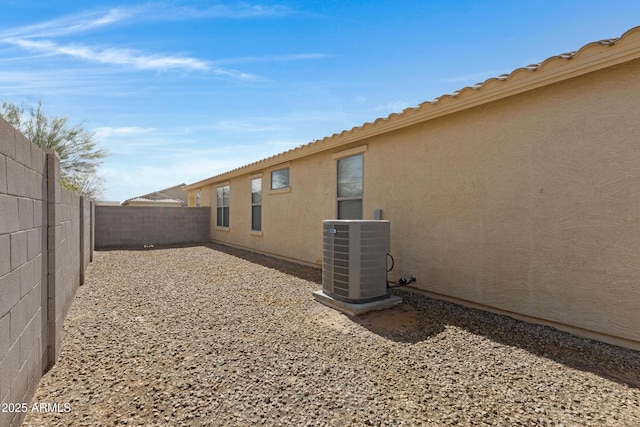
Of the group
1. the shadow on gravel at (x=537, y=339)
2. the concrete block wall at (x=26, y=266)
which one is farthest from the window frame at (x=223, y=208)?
the concrete block wall at (x=26, y=266)

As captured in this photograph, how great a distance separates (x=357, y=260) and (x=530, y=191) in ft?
7.10

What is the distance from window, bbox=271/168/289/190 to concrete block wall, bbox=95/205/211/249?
6.54m

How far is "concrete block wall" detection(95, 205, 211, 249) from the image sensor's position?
12.7 m

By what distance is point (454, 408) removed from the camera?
2.10 meters

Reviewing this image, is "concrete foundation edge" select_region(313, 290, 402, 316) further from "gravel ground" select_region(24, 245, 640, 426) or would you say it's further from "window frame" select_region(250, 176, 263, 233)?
"window frame" select_region(250, 176, 263, 233)

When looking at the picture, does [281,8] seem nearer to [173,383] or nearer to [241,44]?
[241,44]

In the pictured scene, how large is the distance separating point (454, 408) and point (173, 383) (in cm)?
199

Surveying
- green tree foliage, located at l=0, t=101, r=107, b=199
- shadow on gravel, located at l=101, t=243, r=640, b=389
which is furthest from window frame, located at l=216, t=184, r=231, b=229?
shadow on gravel, located at l=101, t=243, r=640, b=389

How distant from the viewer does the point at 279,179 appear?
9.10 meters

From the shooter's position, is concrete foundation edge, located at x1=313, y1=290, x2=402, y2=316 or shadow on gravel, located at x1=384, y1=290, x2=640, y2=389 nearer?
shadow on gravel, located at x1=384, y1=290, x2=640, y2=389

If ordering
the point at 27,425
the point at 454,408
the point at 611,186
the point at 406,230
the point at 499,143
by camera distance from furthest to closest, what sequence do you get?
the point at 406,230
the point at 499,143
the point at 611,186
the point at 454,408
the point at 27,425

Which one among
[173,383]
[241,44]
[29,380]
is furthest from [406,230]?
[241,44]

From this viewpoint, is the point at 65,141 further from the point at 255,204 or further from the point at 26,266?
the point at 26,266

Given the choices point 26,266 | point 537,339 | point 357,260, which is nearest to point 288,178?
point 357,260
